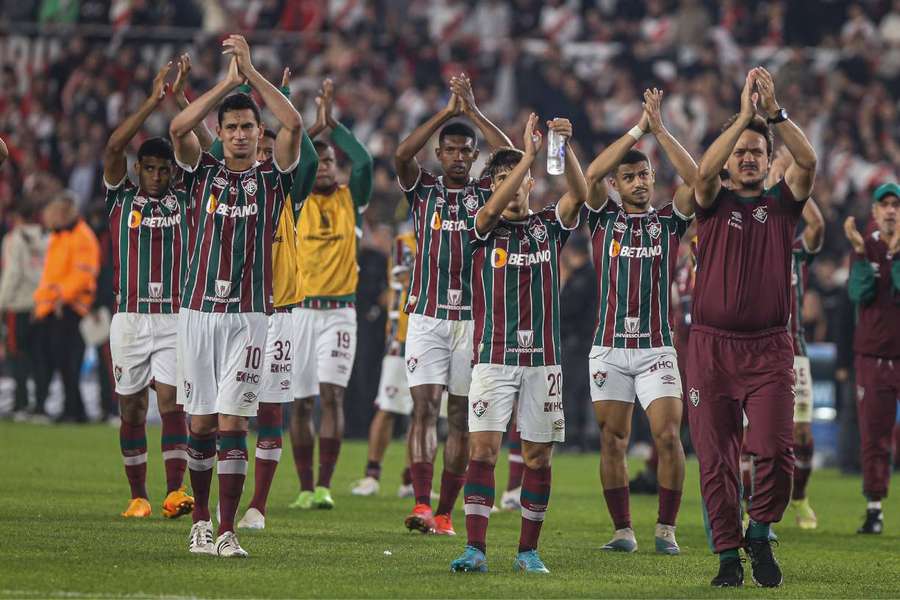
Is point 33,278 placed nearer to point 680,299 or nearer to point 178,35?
point 178,35

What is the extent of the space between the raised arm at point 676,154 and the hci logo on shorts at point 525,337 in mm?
1245

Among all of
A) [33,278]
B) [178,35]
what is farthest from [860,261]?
[178,35]

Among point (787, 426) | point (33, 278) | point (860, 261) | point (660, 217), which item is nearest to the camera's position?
point (787, 426)

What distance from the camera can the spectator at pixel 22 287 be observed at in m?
22.5

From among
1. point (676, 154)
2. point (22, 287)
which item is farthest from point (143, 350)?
point (22, 287)

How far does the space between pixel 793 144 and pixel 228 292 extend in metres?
3.47

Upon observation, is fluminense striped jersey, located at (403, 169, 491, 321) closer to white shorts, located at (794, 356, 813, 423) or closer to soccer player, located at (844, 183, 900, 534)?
white shorts, located at (794, 356, 813, 423)

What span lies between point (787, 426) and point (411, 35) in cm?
2022

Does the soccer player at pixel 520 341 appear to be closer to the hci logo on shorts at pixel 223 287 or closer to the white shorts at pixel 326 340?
the hci logo on shorts at pixel 223 287

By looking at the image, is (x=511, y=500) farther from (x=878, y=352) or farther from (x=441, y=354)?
(x=878, y=352)

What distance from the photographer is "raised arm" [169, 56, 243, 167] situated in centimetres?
942

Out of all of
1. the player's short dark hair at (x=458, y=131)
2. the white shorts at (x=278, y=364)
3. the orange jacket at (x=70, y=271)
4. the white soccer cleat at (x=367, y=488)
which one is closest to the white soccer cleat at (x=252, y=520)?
the white shorts at (x=278, y=364)

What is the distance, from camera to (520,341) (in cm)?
973

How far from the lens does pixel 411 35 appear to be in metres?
28.3
